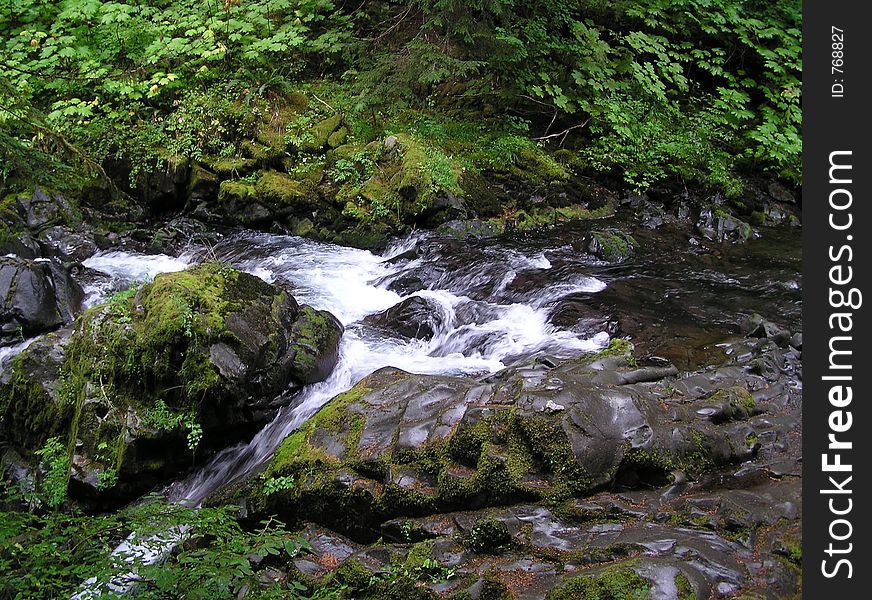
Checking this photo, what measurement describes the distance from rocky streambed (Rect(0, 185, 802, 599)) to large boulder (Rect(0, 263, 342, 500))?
0.07 feet

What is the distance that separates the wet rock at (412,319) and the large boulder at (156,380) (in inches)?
53.2

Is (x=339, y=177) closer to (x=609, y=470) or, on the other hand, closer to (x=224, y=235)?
(x=224, y=235)

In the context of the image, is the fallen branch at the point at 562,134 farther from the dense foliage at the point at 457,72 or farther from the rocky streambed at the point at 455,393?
the rocky streambed at the point at 455,393

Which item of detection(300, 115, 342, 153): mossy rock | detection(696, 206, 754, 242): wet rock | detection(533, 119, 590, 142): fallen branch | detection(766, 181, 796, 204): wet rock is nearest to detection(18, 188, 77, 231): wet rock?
detection(300, 115, 342, 153): mossy rock

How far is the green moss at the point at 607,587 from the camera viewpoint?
9.73ft

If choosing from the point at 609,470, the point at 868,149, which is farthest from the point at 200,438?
the point at 868,149

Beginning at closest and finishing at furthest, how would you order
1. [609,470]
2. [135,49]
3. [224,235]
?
[609,470] → [224,235] → [135,49]

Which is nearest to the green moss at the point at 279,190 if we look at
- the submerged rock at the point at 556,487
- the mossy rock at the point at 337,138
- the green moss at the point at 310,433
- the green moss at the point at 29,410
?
the mossy rock at the point at 337,138

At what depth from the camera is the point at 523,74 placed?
1105 cm

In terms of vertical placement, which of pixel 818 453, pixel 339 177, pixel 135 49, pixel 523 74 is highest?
pixel 135 49

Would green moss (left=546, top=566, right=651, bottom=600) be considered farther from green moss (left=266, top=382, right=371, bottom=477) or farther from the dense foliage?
the dense foliage

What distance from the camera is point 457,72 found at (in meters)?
10.4

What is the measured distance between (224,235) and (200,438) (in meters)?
5.66

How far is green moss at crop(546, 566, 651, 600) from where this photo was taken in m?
2.97
